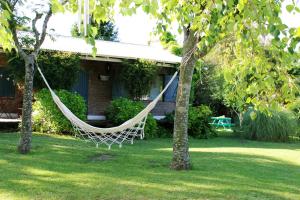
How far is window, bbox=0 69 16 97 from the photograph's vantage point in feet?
52.7

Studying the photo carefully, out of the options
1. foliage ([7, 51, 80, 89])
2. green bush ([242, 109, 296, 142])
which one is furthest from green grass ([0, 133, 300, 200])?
green bush ([242, 109, 296, 142])

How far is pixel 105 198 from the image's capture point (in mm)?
5898

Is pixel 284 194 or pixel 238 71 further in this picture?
pixel 284 194

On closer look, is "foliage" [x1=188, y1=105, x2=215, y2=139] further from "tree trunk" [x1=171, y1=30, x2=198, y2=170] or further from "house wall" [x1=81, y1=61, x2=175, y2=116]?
"tree trunk" [x1=171, y1=30, x2=198, y2=170]

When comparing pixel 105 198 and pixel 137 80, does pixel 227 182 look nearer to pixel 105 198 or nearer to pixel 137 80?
pixel 105 198

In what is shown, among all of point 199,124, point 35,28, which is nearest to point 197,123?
point 199,124

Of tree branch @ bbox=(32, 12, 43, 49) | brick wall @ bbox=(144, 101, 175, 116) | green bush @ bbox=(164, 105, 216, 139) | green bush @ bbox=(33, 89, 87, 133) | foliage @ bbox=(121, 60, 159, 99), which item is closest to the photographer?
tree branch @ bbox=(32, 12, 43, 49)

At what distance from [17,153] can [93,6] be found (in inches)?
223

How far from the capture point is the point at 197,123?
55.6ft

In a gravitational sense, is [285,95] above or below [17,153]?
above

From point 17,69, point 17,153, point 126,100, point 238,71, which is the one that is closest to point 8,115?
point 17,69

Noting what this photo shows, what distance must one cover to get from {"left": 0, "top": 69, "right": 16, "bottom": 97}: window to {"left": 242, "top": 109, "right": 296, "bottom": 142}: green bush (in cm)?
883

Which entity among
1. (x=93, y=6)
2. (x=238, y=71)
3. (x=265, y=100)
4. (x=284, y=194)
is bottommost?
(x=284, y=194)

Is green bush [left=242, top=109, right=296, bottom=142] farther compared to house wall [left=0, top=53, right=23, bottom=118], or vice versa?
green bush [left=242, top=109, right=296, bottom=142]
